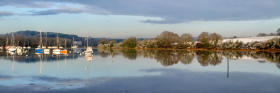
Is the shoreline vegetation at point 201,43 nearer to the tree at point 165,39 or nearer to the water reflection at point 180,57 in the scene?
the tree at point 165,39

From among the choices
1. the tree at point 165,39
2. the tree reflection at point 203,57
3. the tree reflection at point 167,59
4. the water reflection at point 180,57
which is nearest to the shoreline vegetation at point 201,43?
the tree at point 165,39

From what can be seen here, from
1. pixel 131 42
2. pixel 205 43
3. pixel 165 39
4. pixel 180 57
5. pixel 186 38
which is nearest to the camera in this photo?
pixel 180 57

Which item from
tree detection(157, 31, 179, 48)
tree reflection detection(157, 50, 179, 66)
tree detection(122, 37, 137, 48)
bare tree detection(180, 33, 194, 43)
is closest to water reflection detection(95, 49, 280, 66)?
tree reflection detection(157, 50, 179, 66)

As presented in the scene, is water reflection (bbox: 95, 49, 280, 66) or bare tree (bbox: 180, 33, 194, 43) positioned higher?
bare tree (bbox: 180, 33, 194, 43)

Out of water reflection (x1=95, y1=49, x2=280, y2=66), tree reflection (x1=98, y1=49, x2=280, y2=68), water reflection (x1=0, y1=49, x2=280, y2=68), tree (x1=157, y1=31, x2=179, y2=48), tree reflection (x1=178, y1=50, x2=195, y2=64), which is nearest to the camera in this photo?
tree reflection (x1=98, y1=49, x2=280, y2=68)

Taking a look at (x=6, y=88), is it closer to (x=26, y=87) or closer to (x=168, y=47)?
(x=26, y=87)

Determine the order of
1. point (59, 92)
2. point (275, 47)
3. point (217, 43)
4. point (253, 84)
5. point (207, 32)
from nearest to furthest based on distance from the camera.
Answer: point (59, 92) → point (253, 84) → point (275, 47) → point (217, 43) → point (207, 32)

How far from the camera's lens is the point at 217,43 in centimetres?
7994

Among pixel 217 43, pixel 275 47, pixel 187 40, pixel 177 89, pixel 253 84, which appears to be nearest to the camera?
pixel 177 89

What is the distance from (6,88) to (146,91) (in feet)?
24.3

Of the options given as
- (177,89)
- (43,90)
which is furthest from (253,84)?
(43,90)

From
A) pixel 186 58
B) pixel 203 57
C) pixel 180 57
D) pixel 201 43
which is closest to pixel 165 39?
pixel 201 43

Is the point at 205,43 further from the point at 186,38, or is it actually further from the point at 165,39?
A: the point at 165,39

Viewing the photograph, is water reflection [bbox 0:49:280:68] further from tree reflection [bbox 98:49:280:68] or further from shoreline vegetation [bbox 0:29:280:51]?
shoreline vegetation [bbox 0:29:280:51]
